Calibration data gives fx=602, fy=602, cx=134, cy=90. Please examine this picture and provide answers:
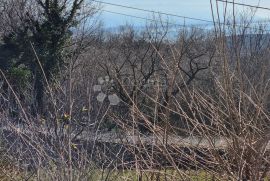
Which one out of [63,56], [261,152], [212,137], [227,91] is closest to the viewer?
[261,152]

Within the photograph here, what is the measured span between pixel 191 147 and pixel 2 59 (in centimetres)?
2875

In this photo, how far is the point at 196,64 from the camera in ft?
109

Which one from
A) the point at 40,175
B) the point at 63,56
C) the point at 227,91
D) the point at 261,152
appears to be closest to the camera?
the point at 261,152

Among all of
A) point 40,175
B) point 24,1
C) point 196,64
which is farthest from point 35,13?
point 40,175

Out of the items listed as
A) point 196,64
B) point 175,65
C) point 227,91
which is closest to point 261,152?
point 227,91

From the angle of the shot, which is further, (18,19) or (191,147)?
(18,19)

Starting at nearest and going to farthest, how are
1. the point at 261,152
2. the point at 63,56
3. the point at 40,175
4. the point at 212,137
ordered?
the point at 261,152 < the point at 212,137 < the point at 40,175 < the point at 63,56

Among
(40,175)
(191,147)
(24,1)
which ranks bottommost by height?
(40,175)

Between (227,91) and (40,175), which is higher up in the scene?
(227,91)

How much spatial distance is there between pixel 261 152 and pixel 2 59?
2979 centimetres

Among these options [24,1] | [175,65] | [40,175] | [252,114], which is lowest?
[40,175]

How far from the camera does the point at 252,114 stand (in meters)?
4.61

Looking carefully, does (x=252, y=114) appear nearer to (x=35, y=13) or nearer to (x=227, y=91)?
(x=227, y=91)

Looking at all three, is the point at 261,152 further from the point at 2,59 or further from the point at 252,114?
the point at 2,59
